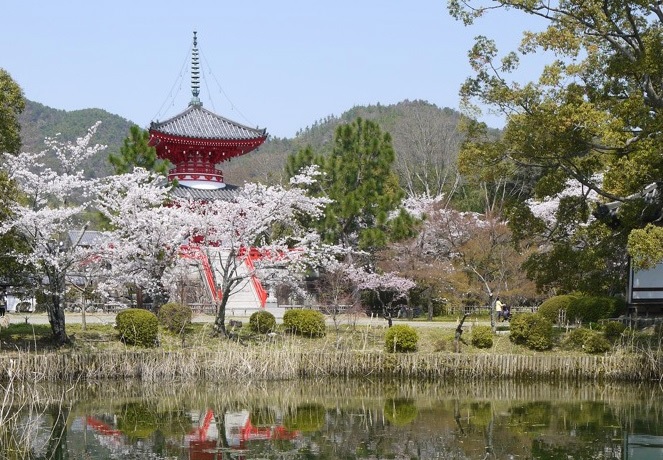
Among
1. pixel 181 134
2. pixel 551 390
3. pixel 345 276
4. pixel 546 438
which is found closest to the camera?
pixel 546 438

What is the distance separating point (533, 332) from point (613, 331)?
74.7 inches

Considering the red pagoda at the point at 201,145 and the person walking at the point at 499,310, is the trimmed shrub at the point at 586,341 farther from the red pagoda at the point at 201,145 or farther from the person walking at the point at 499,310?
the red pagoda at the point at 201,145

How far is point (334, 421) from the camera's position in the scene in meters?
15.9

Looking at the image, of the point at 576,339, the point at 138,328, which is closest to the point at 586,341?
the point at 576,339

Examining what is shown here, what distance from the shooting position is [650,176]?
61.7 ft

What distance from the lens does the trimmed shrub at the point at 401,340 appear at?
20.8m

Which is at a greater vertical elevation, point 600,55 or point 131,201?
point 600,55

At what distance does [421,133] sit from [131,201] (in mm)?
29079

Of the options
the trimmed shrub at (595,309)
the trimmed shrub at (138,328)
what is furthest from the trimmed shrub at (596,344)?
the trimmed shrub at (138,328)

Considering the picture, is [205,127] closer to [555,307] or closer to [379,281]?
[379,281]

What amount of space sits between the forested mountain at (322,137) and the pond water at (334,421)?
16.1 metres

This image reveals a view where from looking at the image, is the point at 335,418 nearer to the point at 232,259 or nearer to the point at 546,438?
the point at 546,438

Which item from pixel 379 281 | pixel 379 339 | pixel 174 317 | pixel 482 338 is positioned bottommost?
pixel 379 339

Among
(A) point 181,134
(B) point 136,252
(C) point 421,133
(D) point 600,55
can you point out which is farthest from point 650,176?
(C) point 421,133
